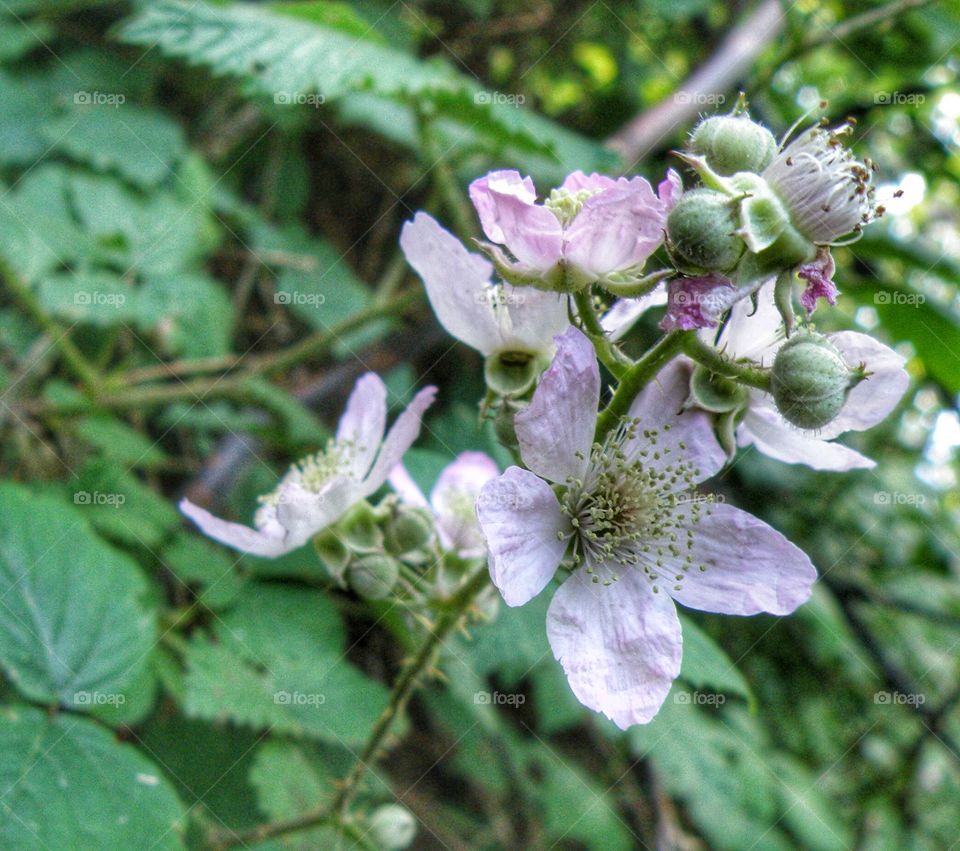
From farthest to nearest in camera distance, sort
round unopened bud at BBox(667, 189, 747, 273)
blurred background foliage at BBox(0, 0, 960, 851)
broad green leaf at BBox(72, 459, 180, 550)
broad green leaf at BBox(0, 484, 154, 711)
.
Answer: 1. broad green leaf at BBox(72, 459, 180, 550)
2. blurred background foliage at BBox(0, 0, 960, 851)
3. broad green leaf at BBox(0, 484, 154, 711)
4. round unopened bud at BBox(667, 189, 747, 273)

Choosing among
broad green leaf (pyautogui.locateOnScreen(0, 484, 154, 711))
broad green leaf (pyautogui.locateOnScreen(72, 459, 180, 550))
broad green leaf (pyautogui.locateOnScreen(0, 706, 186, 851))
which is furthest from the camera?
broad green leaf (pyautogui.locateOnScreen(72, 459, 180, 550))

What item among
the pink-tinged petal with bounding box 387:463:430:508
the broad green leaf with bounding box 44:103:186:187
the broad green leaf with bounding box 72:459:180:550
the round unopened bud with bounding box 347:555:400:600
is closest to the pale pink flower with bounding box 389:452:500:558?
the pink-tinged petal with bounding box 387:463:430:508

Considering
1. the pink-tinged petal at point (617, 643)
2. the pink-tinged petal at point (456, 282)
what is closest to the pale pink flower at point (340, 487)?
the pink-tinged petal at point (456, 282)

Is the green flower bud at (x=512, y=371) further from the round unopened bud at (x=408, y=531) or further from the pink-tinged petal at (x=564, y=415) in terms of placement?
the round unopened bud at (x=408, y=531)

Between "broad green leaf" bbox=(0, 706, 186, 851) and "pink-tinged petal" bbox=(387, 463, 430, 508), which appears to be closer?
"broad green leaf" bbox=(0, 706, 186, 851)

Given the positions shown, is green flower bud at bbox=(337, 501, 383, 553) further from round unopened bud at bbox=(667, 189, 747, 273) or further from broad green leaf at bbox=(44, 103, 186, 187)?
broad green leaf at bbox=(44, 103, 186, 187)

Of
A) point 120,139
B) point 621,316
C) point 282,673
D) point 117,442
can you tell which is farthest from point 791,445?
point 120,139

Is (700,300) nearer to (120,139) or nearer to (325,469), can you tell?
(325,469)
